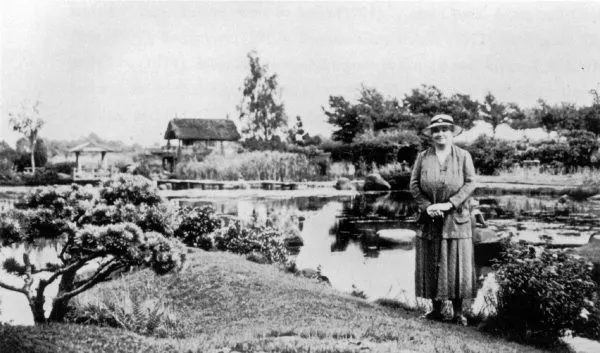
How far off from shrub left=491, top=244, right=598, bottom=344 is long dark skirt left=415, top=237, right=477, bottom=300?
0.33 metres

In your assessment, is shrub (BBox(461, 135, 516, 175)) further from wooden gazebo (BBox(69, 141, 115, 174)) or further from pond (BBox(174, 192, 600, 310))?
wooden gazebo (BBox(69, 141, 115, 174))

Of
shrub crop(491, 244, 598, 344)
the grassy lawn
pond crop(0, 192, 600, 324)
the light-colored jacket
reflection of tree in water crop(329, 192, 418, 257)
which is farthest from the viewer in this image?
reflection of tree in water crop(329, 192, 418, 257)

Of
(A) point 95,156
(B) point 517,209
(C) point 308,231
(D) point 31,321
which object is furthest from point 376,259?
(D) point 31,321

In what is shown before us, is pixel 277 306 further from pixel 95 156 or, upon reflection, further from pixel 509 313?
pixel 95 156

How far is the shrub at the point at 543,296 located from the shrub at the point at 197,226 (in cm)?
475

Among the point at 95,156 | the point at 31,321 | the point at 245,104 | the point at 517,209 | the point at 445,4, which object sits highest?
the point at 445,4

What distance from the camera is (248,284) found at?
23.9 feet

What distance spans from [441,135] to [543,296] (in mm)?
1857

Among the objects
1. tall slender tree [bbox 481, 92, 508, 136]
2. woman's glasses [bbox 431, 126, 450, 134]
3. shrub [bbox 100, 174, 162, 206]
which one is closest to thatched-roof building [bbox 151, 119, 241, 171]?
shrub [bbox 100, 174, 162, 206]

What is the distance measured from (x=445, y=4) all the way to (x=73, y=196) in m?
4.91

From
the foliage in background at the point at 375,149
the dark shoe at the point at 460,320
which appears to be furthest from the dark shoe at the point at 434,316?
the foliage in background at the point at 375,149

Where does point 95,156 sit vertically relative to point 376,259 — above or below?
above

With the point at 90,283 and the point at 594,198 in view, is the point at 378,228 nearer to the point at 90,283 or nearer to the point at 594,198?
the point at 594,198

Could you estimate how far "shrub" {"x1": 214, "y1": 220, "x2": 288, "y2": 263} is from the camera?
963 cm
